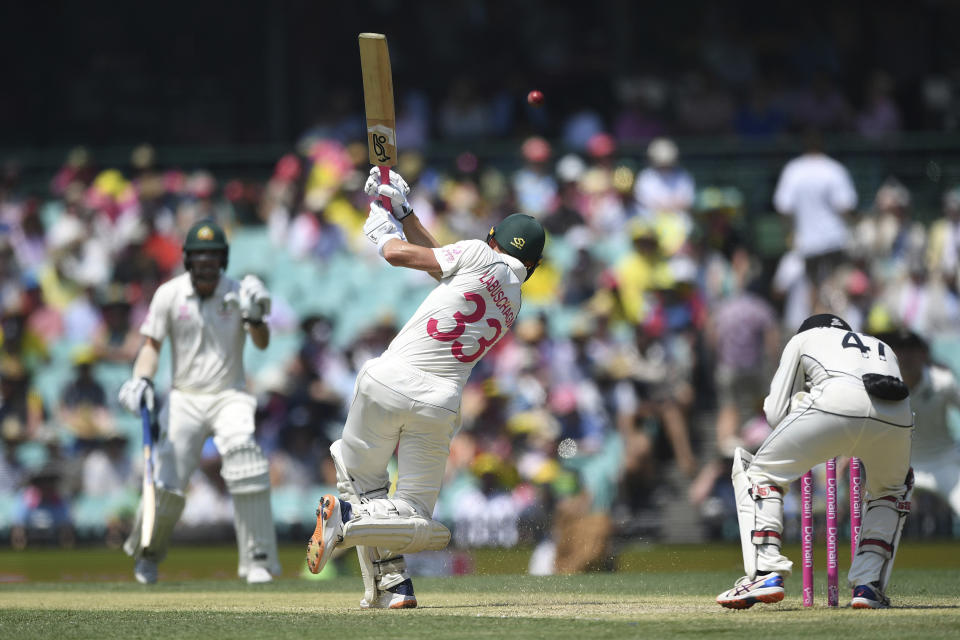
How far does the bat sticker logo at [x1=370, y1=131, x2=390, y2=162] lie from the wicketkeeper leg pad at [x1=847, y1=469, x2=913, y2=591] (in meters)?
3.38

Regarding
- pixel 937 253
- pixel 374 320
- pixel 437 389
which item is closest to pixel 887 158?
pixel 937 253

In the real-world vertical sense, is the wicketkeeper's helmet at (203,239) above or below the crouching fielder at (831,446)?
above

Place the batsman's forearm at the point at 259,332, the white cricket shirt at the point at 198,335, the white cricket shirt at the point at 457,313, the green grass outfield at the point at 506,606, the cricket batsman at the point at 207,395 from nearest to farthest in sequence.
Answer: the green grass outfield at the point at 506,606 < the white cricket shirt at the point at 457,313 < the cricket batsman at the point at 207,395 < the batsman's forearm at the point at 259,332 < the white cricket shirt at the point at 198,335

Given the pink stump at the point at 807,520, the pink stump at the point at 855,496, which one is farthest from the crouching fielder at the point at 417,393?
the pink stump at the point at 855,496

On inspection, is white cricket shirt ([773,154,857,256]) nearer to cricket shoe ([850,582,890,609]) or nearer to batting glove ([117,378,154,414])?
batting glove ([117,378,154,414])

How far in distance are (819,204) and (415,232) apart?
295 inches

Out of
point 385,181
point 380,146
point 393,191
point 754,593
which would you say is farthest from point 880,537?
point 380,146

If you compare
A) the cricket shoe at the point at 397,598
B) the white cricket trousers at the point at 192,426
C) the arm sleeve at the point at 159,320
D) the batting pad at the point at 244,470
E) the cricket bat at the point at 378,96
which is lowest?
the cricket shoe at the point at 397,598

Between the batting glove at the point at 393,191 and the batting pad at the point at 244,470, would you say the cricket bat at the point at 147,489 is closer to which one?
the batting pad at the point at 244,470

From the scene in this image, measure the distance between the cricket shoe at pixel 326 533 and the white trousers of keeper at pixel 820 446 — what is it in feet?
6.73

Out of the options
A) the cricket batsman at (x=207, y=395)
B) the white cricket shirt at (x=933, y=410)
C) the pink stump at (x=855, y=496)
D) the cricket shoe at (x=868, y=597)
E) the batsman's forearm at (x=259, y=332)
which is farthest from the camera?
the white cricket shirt at (x=933, y=410)

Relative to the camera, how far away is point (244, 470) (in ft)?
35.6

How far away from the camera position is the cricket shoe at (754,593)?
748 centimetres

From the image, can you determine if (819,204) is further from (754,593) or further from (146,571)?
(754,593)
